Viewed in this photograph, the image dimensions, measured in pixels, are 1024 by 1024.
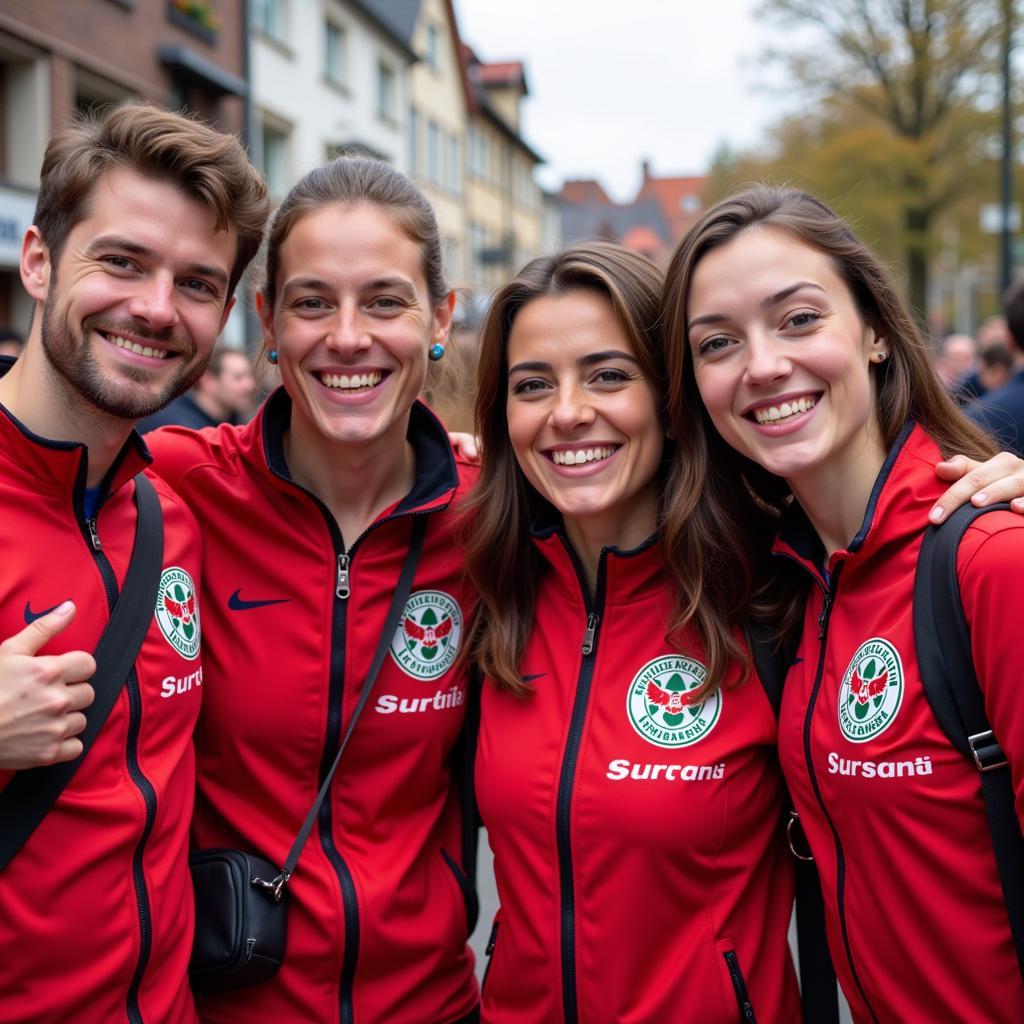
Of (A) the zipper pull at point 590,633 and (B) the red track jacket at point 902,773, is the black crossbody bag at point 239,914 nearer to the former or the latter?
(A) the zipper pull at point 590,633

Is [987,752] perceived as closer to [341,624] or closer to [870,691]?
[870,691]

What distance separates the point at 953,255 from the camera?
24266mm

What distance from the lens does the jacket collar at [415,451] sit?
3.14 meters

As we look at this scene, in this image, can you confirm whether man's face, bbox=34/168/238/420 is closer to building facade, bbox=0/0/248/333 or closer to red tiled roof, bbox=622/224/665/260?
building facade, bbox=0/0/248/333

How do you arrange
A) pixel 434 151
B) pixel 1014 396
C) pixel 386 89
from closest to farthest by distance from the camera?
pixel 1014 396 → pixel 386 89 → pixel 434 151

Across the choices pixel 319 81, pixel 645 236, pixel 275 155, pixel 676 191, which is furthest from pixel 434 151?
pixel 676 191

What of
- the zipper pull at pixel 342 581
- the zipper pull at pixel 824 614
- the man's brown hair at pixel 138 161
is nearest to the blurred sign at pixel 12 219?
the man's brown hair at pixel 138 161

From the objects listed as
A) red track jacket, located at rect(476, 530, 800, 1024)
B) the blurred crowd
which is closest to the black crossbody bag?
red track jacket, located at rect(476, 530, 800, 1024)

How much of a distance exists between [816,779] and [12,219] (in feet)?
38.8

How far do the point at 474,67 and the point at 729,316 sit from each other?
4150 cm

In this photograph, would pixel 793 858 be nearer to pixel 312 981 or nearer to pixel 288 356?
pixel 312 981

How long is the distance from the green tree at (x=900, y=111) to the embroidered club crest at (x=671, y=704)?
66.4 ft

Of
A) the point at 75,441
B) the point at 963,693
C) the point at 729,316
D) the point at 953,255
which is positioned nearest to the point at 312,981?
the point at 75,441

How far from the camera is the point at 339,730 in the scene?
2949 millimetres
